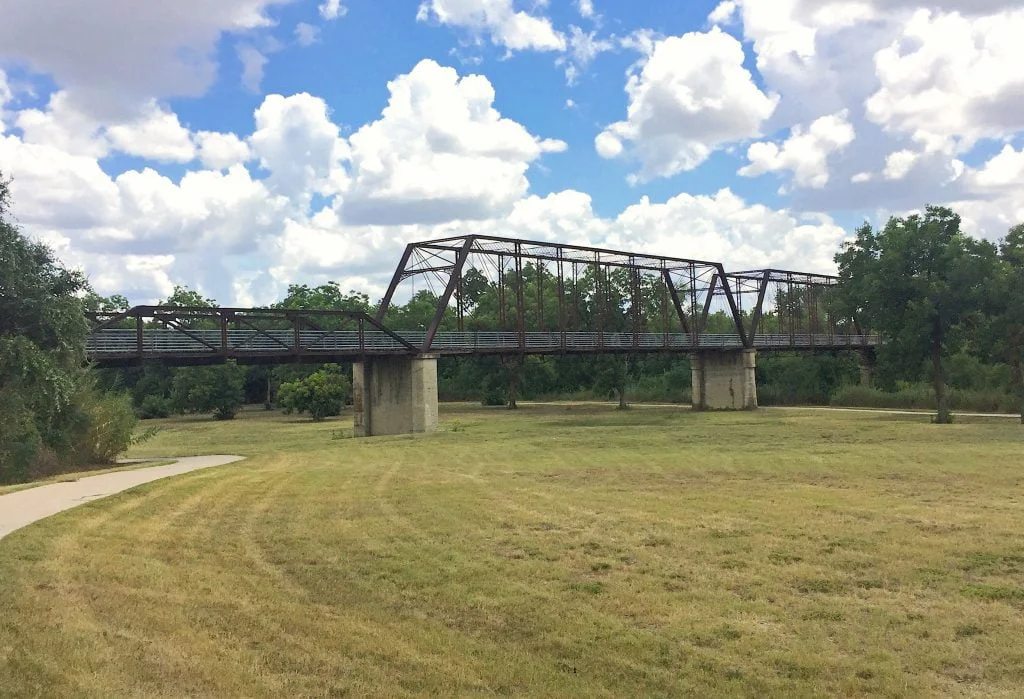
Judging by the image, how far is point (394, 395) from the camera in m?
46.5

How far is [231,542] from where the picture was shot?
1280 cm

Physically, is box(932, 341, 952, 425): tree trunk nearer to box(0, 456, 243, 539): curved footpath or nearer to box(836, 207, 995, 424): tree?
box(836, 207, 995, 424): tree

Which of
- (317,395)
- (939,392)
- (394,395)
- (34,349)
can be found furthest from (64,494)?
(317,395)

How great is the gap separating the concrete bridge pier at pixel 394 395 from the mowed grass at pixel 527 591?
26.1m

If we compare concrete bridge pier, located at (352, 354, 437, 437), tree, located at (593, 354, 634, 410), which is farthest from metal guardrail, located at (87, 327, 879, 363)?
tree, located at (593, 354, 634, 410)

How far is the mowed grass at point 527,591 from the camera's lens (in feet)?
23.3

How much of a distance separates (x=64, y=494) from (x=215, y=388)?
64.2 metres

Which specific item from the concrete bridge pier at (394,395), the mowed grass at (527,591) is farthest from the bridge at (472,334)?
the mowed grass at (527,591)

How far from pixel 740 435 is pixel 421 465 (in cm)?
1793

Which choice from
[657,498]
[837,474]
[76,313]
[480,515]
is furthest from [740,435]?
[76,313]

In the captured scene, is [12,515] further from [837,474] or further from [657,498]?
[837,474]

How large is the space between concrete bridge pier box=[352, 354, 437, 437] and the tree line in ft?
37.5

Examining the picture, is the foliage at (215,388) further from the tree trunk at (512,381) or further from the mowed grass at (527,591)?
the mowed grass at (527,591)

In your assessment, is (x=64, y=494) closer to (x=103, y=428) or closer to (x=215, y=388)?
(x=103, y=428)
